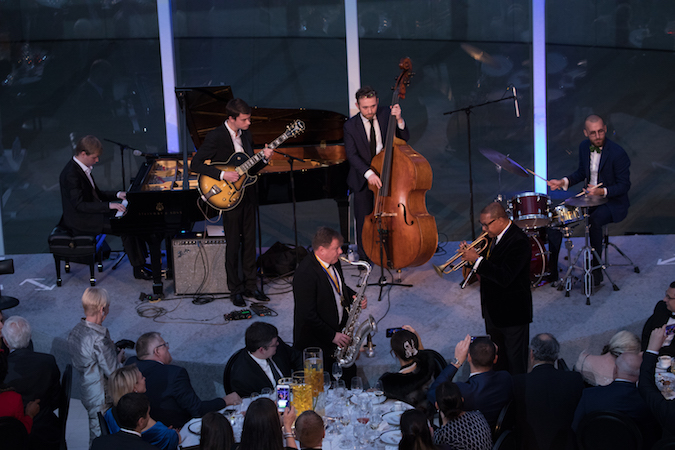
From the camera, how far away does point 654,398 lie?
3.50 meters

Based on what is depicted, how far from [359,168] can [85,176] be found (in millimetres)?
2657

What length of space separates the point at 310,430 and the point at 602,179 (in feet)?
15.6

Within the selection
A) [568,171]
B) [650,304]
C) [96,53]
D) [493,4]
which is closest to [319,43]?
[493,4]

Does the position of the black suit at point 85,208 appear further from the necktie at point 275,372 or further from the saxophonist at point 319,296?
the necktie at point 275,372

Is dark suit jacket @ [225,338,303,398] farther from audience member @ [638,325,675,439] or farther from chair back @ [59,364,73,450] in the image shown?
audience member @ [638,325,675,439]

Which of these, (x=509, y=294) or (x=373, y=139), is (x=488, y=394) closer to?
(x=509, y=294)

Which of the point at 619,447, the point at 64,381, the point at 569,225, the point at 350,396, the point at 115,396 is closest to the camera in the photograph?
the point at 619,447

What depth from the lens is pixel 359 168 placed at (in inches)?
269

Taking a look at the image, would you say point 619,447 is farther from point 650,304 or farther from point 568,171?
point 568,171

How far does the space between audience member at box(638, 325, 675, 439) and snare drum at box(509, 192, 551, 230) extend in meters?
2.90

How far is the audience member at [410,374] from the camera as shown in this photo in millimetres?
4074

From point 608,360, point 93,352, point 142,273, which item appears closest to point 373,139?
point 142,273

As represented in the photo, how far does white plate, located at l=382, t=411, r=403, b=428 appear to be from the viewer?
375 centimetres

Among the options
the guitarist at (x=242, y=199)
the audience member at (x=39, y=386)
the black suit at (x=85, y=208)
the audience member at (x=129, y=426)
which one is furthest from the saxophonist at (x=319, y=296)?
the black suit at (x=85, y=208)
